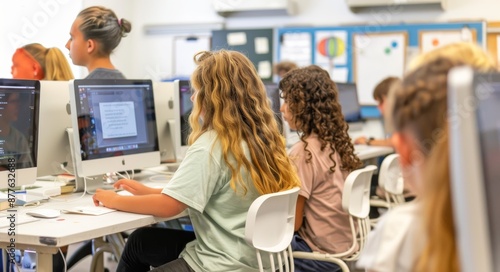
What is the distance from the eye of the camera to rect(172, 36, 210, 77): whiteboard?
6460 mm

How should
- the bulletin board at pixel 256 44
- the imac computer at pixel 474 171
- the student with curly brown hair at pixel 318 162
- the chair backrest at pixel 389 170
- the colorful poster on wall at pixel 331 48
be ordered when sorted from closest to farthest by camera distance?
the imac computer at pixel 474 171
the student with curly brown hair at pixel 318 162
the chair backrest at pixel 389 170
the colorful poster on wall at pixel 331 48
the bulletin board at pixel 256 44

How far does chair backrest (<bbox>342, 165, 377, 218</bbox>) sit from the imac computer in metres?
1.47

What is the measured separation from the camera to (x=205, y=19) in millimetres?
6520

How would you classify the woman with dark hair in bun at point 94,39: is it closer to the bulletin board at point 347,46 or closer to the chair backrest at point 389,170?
the chair backrest at point 389,170

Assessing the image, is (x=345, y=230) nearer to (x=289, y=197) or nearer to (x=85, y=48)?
(x=289, y=197)

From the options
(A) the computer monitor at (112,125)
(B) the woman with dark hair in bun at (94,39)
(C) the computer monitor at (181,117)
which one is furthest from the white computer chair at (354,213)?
(B) the woman with dark hair in bun at (94,39)

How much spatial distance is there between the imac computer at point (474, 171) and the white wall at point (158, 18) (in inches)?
182

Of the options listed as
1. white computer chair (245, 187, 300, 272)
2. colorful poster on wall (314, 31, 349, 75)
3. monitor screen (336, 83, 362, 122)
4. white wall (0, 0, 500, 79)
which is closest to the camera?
white computer chair (245, 187, 300, 272)

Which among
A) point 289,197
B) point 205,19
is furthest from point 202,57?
point 205,19

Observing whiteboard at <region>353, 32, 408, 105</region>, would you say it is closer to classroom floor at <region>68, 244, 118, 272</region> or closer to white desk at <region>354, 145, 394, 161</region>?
white desk at <region>354, 145, 394, 161</region>

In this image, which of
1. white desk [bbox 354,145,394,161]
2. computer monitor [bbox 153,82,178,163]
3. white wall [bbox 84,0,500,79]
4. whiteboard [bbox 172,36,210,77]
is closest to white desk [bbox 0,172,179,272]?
computer monitor [bbox 153,82,178,163]

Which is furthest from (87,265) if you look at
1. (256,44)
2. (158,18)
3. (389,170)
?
(158,18)

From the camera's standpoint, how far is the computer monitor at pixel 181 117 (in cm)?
291

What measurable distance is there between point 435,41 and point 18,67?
346cm
